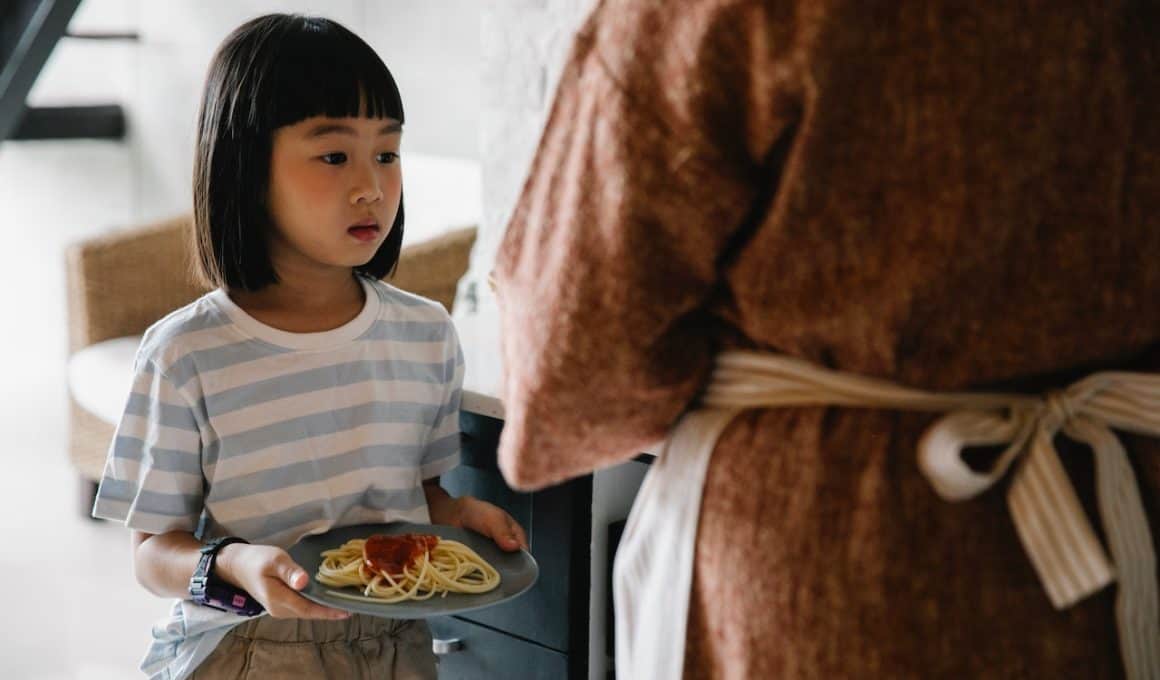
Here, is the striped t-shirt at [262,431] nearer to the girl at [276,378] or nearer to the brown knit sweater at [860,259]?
the girl at [276,378]

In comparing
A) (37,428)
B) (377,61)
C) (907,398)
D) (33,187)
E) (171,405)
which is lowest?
(37,428)

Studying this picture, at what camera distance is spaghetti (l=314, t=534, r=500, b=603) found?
131cm

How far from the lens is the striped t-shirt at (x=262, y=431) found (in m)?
1.36

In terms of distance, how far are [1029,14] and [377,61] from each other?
797mm

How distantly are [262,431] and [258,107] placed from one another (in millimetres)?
336

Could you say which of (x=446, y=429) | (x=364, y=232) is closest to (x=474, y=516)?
(x=446, y=429)

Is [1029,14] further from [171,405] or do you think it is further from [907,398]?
[171,405]

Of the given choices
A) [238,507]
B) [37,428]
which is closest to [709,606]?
[238,507]

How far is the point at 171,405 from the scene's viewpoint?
1360 mm

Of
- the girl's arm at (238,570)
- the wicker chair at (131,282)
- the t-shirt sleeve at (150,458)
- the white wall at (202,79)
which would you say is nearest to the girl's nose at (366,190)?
the t-shirt sleeve at (150,458)

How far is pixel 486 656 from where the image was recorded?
1704 mm

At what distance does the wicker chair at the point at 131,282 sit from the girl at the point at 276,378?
4.49ft

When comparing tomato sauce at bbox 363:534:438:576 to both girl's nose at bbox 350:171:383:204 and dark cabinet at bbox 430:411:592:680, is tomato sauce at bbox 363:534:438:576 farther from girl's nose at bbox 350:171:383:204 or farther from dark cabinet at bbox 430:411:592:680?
girl's nose at bbox 350:171:383:204

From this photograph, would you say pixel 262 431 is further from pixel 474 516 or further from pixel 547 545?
pixel 547 545
